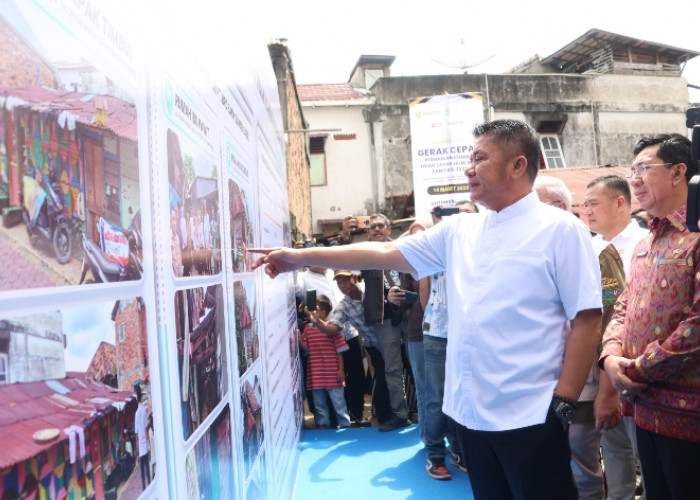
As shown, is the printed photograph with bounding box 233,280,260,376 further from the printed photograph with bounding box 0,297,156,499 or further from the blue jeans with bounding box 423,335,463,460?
the blue jeans with bounding box 423,335,463,460

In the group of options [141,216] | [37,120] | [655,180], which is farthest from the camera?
[655,180]

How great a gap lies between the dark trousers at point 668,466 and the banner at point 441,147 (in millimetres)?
5025

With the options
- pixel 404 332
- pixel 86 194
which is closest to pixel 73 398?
pixel 86 194

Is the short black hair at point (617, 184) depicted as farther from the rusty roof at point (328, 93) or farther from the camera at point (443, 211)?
the rusty roof at point (328, 93)

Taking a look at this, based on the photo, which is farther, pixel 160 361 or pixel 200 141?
pixel 200 141

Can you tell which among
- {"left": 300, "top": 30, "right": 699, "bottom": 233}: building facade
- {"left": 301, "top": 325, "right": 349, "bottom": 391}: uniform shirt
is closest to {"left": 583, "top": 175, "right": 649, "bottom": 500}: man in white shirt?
{"left": 301, "top": 325, "right": 349, "bottom": 391}: uniform shirt

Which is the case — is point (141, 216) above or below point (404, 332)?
above

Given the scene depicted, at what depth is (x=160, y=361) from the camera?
1.02 m

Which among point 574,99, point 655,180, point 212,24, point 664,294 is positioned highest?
point 574,99

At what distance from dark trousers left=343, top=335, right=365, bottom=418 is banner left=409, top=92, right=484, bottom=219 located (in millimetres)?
2207

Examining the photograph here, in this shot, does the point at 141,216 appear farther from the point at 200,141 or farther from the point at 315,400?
the point at 315,400

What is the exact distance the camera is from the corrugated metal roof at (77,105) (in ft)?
2.12

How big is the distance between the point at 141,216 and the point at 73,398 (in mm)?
358

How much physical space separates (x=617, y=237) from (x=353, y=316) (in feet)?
8.42
